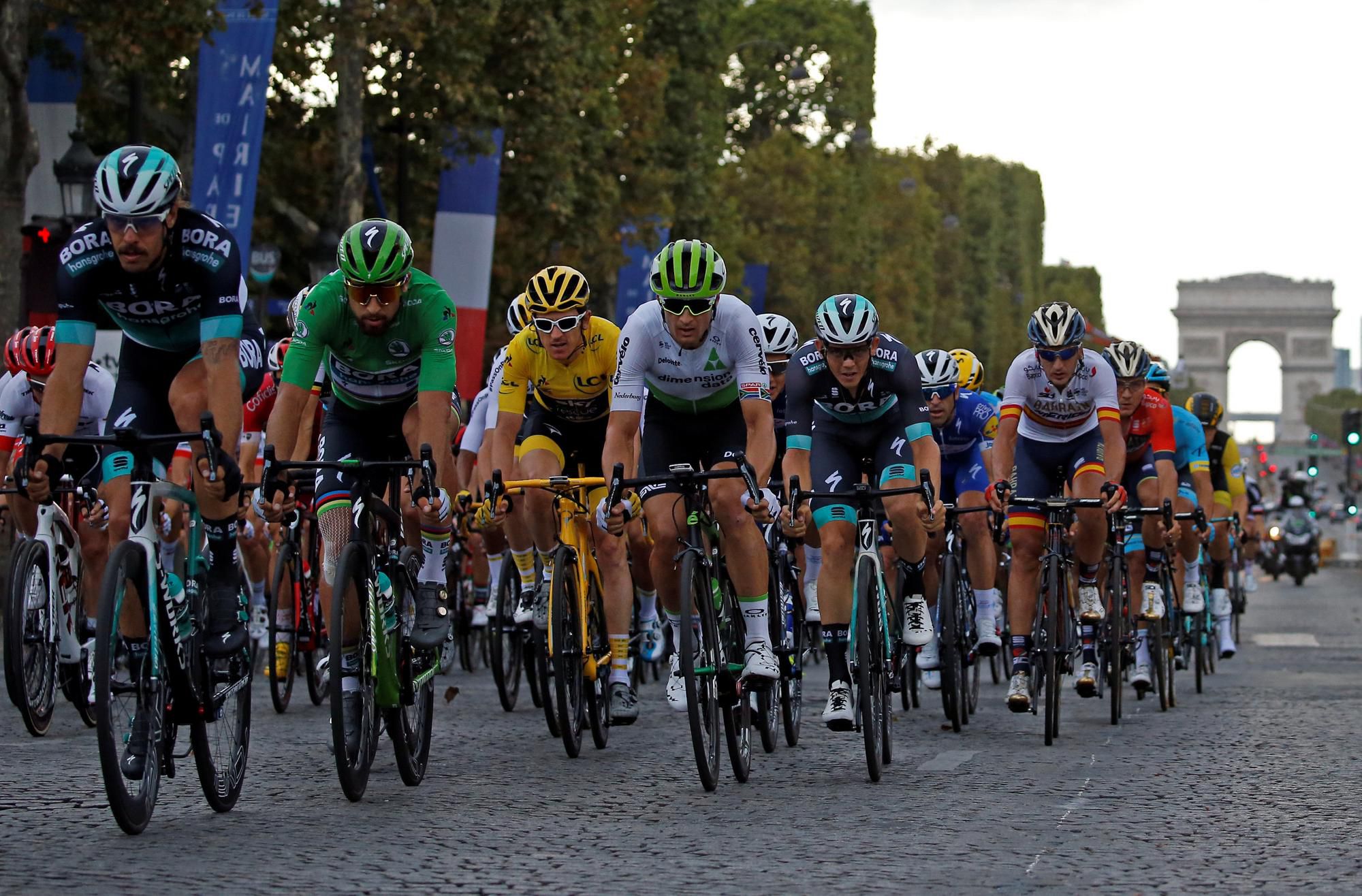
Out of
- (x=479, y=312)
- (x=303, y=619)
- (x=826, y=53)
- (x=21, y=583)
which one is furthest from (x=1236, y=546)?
(x=826, y=53)

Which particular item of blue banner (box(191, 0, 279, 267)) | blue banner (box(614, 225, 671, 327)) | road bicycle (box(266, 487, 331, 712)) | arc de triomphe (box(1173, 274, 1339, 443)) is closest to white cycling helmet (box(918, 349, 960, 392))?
road bicycle (box(266, 487, 331, 712))

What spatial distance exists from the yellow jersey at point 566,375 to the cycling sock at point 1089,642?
2924mm

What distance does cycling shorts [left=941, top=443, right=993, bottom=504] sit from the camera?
1394 centimetres

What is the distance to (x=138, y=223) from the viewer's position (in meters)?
8.01

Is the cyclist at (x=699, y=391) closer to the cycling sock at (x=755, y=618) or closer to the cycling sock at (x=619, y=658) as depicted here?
the cycling sock at (x=755, y=618)

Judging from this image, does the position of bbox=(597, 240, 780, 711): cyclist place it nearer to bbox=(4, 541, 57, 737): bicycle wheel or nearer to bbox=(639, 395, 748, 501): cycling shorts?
bbox=(639, 395, 748, 501): cycling shorts

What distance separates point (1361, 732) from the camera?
12094 millimetres

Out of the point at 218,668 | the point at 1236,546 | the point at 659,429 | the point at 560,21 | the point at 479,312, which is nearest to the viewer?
the point at 218,668

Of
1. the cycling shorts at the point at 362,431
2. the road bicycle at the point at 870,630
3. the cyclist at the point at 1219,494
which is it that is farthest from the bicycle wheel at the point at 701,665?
the cyclist at the point at 1219,494

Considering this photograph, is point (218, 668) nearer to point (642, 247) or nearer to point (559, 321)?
point (559, 321)

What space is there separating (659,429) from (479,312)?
20.0 meters

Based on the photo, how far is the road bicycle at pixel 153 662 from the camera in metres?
7.30

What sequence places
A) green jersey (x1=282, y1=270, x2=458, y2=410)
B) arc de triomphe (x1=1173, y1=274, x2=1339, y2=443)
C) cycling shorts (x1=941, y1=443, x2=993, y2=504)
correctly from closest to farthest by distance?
green jersey (x1=282, y1=270, x2=458, y2=410), cycling shorts (x1=941, y1=443, x2=993, y2=504), arc de triomphe (x1=1173, y1=274, x2=1339, y2=443)

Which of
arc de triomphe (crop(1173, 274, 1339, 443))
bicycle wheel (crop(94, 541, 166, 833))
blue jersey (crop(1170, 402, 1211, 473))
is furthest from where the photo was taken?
arc de triomphe (crop(1173, 274, 1339, 443))
